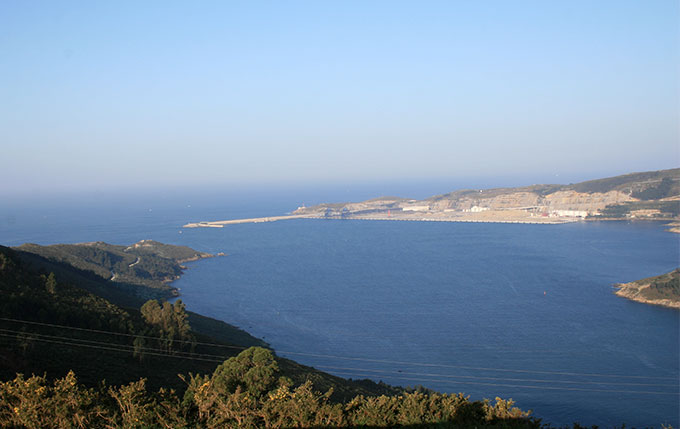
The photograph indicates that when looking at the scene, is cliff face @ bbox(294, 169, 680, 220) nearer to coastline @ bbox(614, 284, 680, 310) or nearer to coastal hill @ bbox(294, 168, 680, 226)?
coastal hill @ bbox(294, 168, 680, 226)

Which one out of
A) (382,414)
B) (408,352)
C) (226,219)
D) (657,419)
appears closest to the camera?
(382,414)

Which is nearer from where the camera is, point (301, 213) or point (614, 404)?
point (614, 404)

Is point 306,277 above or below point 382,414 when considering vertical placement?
below

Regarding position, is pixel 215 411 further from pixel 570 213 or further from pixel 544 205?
pixel 544 205

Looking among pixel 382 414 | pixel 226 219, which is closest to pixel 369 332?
pixel 382 414

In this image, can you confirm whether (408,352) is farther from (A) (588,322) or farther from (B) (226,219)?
(B) (226,219)

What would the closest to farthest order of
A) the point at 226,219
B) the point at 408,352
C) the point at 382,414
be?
the point at 382,414 < the point at 408,352 < the point at 226,219

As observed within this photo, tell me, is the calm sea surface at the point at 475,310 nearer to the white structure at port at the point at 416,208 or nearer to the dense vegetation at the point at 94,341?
the dense vegetation at the point at 94,341

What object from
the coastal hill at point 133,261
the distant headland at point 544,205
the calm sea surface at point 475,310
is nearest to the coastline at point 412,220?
the distant headland at point 544,205

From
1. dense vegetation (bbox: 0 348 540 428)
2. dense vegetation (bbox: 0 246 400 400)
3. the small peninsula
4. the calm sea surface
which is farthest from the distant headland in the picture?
dense vegetation (bbox: 0 348 540 428)
